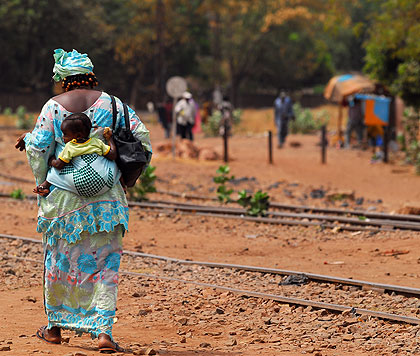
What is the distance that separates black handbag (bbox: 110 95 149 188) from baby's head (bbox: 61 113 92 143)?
219 mm

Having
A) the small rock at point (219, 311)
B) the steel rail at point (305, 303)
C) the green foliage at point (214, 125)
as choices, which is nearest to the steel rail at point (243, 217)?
the steel rail at point (305, 303)

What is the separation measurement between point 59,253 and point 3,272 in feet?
10.4

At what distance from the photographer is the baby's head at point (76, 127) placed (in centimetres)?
528

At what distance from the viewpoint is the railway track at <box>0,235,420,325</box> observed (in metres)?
7.05

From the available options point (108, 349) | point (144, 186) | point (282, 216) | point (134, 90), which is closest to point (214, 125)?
point (144, 186)

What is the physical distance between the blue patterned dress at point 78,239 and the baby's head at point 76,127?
0.09 meters

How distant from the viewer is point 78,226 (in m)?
5.36

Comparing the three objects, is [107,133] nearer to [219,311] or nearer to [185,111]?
[219,311]

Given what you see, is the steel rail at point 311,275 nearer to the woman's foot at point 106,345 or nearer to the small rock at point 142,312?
the small rock at point 142,312

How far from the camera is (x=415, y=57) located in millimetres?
20984

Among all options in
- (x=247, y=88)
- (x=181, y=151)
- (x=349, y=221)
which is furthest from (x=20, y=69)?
(x=349, y=221)

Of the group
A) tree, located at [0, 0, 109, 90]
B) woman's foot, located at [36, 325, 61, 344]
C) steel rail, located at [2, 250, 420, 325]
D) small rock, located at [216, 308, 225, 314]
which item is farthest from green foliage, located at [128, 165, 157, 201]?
tree, located at [0, 0, 109, 90]

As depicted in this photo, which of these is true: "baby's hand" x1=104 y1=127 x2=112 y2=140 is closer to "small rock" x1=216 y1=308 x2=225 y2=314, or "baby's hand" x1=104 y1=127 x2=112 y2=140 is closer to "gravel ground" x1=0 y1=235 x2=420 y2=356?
"gravel ground" x1=0 y1=235 x2=420 y2=356

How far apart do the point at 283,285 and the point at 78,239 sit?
10.5ft
